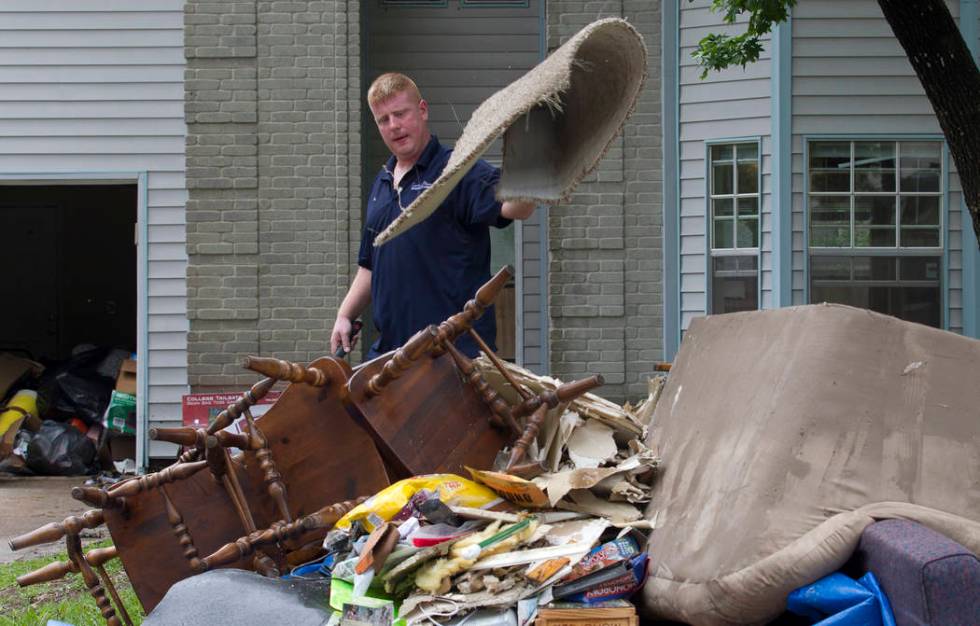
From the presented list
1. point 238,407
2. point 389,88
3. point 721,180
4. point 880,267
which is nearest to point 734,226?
point 721,180

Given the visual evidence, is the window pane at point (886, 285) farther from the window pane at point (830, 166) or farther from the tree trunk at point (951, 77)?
the tree trunk at point (951, 77)

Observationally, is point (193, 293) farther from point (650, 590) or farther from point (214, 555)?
point (650, 590)

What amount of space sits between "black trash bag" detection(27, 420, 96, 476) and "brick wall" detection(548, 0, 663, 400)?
415 centimetres

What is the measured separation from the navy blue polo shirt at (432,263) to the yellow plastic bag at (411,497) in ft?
2.94

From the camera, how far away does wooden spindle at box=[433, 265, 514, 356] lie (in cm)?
295

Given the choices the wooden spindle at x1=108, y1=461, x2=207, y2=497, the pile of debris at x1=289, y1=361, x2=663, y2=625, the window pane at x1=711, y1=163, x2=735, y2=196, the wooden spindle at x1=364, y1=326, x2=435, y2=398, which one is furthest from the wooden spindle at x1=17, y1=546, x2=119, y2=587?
the window pane at x1=711, y1=163, x2=735, y2=196

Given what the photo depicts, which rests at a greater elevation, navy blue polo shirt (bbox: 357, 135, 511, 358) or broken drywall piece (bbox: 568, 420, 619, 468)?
navy blue polo shirt (bbox: 357, 135, 511, 358)

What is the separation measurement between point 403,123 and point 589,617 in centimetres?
194

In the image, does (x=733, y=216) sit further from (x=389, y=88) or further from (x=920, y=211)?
(x=389, y=88)

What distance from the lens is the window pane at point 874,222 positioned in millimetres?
7613

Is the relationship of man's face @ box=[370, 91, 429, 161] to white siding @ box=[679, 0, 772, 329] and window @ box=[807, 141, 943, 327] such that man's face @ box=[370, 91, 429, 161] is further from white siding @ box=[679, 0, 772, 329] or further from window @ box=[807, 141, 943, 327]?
window @ box=[807, 141, 943, 327]

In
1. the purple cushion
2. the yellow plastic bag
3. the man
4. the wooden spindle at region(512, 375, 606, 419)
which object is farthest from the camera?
the man

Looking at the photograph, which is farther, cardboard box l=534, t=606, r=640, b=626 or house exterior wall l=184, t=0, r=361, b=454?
house exterior wall l=184, t=0, r=361, b=454

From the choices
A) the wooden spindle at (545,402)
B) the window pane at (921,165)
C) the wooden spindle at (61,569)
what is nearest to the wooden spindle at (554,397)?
the wooden spindle at (545,402)
